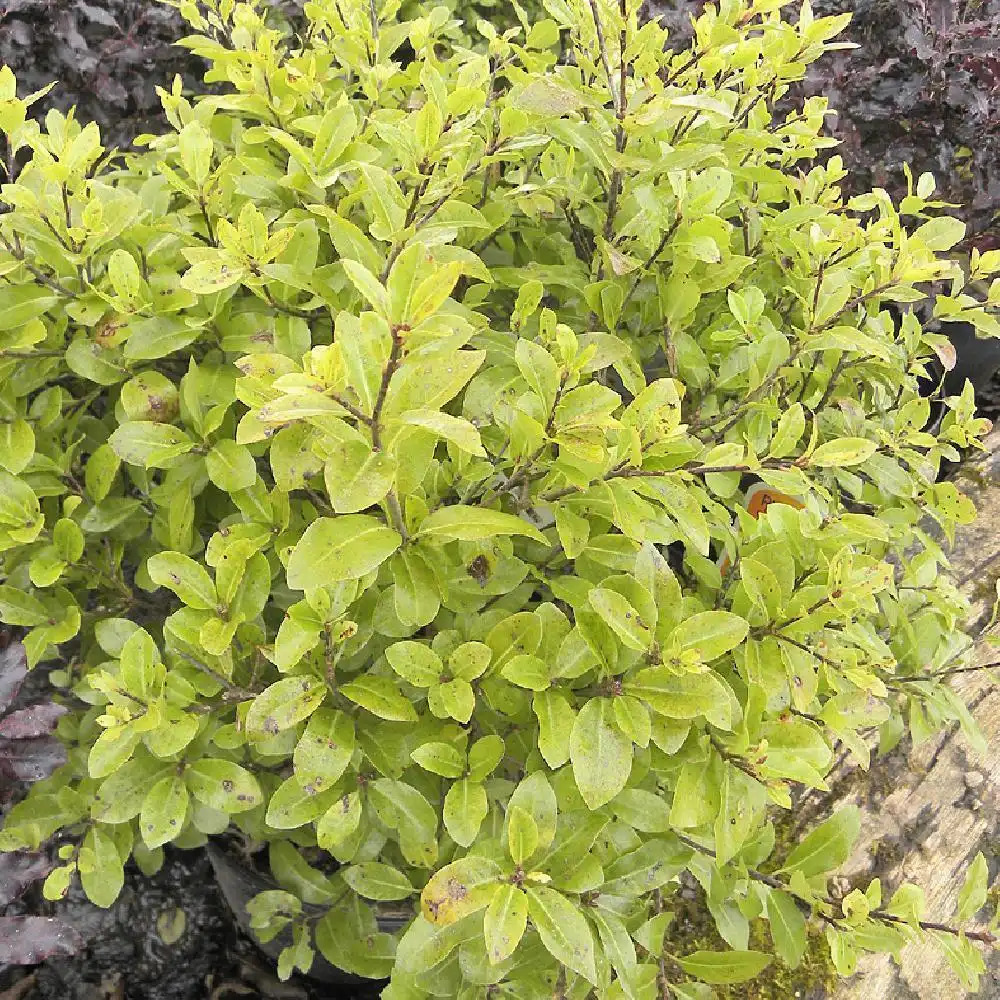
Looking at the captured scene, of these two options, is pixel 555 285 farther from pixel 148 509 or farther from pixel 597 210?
pixel 148 509

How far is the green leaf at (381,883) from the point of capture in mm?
1229

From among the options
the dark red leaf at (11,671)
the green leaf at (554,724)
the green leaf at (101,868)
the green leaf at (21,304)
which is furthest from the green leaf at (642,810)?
the green leaf at (21,304)

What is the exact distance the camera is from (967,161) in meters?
3.21

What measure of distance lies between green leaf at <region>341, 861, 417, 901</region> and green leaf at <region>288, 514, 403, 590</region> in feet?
1.82

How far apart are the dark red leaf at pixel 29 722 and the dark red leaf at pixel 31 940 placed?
0.28 m

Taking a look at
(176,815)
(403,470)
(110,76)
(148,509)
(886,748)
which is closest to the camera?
(403,470)

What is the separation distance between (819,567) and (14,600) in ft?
3.67

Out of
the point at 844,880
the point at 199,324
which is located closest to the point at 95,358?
the point at 199,324

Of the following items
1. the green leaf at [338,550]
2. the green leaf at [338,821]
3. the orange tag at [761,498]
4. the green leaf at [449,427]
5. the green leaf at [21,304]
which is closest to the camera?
the green leaf at [449,427]

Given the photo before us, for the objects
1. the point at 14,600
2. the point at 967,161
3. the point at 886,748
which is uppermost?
the point at 14,600

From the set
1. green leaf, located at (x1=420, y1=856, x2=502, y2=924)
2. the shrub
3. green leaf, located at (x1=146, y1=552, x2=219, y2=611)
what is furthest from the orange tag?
green leaf, located at (x1=146, y1=552, x2=219, y2=611)

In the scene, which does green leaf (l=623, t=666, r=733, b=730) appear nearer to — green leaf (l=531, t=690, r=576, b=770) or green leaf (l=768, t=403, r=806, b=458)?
green leaf (l=531, t=690, r=576, b=770)

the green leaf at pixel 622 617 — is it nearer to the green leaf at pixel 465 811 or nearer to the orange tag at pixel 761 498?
the green leaf at pixel 465 811

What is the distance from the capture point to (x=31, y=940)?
4.02ft
